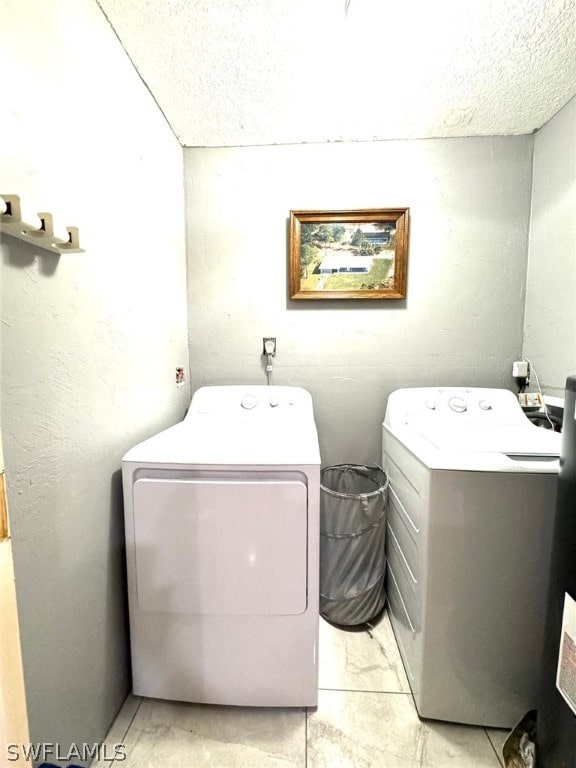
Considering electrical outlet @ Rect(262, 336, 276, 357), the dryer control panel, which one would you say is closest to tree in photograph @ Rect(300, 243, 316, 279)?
electrical outlet @ Rect(262, 336, 276, 357)

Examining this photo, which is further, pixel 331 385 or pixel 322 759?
pixel 331 385

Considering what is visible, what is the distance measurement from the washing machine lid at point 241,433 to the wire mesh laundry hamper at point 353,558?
1.17ft

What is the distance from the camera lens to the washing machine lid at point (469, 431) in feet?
2.99

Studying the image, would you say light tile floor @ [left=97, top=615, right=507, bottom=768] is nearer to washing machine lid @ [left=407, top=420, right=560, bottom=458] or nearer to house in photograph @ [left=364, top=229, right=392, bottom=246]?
washing machine lid @ [left=407, top=420, right=560, bottom=458]

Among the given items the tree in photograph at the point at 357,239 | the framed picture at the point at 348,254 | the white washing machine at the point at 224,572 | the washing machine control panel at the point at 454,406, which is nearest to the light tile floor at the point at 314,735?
the white washing machine at the point at 224,572

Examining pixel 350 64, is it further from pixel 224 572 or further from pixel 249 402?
pixel 224 572

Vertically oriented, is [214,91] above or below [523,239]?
above

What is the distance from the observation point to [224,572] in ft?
3.10

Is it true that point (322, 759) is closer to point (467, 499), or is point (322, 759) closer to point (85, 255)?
point (467, 499)

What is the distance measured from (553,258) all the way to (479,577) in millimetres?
1417

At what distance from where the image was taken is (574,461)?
2.32 ft

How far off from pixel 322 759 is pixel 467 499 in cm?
90

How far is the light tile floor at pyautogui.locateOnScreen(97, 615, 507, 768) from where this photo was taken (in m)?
0.90

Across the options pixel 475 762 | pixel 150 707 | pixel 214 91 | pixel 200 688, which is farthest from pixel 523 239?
pixel 150 707
